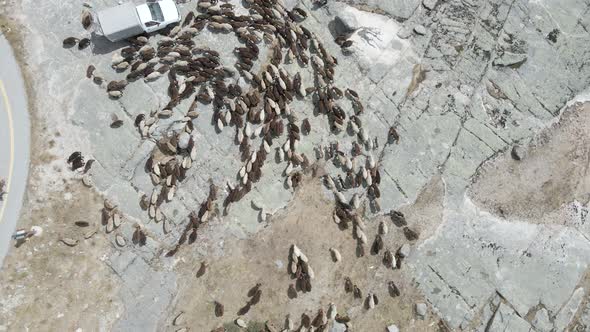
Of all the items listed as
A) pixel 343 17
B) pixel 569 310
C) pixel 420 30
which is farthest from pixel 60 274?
pixel 569 310

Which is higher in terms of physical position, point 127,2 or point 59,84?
point 127,2

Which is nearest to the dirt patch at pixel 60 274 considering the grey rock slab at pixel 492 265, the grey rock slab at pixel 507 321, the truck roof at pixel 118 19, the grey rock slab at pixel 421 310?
the truck roof at pixel 118 19

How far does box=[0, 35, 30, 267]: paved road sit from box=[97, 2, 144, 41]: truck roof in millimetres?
5165

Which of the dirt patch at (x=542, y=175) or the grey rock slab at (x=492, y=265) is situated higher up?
the dirt patch at (x=542, y=175)

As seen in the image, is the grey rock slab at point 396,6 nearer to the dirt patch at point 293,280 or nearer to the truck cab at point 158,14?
the truck cab at point 158,14

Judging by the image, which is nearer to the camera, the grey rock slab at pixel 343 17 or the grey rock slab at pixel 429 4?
the grey rock slab at pixel 343 17

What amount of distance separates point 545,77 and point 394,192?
38.2 ft

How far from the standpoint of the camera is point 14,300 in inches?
982

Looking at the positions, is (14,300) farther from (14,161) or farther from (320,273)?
(320,273)

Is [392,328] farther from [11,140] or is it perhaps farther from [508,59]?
[11,140]

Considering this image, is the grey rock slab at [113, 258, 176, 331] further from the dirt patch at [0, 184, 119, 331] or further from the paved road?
the paved road

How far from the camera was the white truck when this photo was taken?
26.5 metres

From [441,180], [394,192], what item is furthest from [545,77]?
[394,192]

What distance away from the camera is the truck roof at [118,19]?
26484mm
